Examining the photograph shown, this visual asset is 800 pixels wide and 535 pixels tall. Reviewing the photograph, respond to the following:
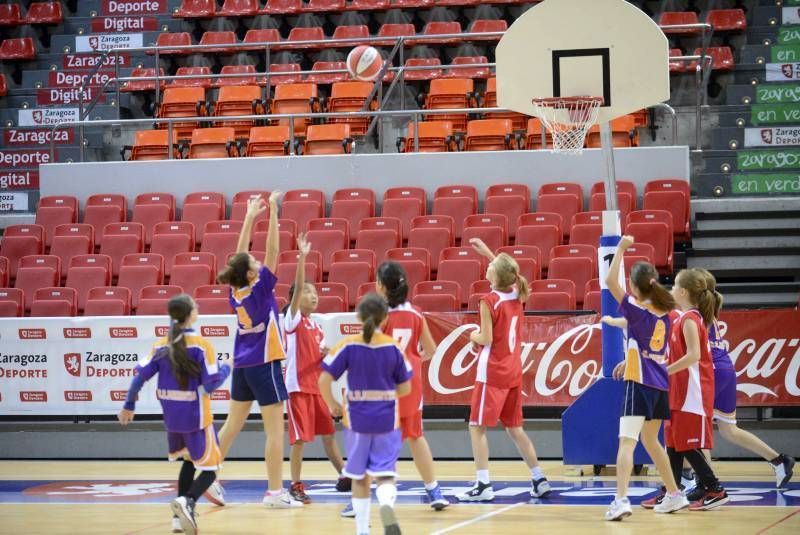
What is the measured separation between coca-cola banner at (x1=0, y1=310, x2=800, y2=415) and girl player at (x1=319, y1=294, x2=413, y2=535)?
5054 millimetres

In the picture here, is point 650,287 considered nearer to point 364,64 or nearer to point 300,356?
point 300,356

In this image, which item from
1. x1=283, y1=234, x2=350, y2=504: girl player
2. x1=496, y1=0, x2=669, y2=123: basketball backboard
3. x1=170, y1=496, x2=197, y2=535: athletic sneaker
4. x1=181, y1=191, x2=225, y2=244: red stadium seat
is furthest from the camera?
x1=181, y1=191, x2=225, y2=244: red stadium seat

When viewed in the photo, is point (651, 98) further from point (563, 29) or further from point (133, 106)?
point (133, 106)

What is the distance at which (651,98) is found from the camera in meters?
10.4

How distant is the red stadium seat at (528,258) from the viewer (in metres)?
13.9

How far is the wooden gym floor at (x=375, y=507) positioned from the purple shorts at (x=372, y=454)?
104cm

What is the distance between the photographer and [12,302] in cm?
1506

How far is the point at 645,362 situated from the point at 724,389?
1554 millimetres

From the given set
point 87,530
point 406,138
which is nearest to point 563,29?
point 87,530

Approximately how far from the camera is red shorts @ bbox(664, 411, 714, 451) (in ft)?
29.3

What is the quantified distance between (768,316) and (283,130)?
8797 millimetres

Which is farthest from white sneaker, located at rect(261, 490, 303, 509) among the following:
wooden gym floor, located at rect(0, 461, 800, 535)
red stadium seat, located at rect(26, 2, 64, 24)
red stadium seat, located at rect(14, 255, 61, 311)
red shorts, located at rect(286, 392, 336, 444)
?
red stadium seat, located at rect(26, 2, 64, 24)

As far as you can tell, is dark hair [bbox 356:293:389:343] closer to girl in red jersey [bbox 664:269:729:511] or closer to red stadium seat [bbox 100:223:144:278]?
girl in red jersey [bbox 664:269:729:511]

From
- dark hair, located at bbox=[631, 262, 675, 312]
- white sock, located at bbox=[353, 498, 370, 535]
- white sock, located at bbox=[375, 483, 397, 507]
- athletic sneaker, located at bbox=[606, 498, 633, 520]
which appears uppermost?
dark hair, located at bbox=[631, 262, 675, 312]
